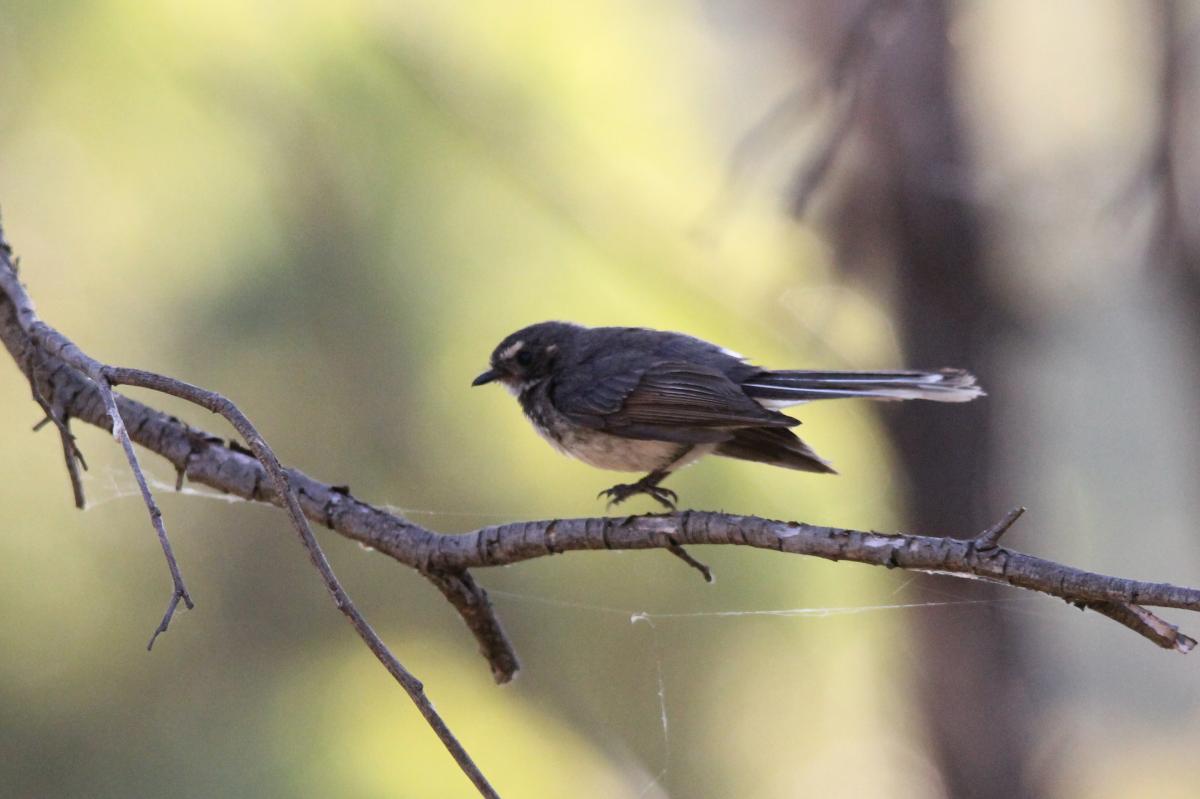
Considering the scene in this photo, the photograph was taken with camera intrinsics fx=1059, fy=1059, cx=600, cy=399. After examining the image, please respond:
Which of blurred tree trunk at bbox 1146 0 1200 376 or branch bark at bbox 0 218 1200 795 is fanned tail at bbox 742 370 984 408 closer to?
branch bark at bbox 0 218 1200 795

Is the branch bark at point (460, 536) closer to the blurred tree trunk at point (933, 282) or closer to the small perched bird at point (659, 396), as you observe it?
the small perched bird at point (659, 396)

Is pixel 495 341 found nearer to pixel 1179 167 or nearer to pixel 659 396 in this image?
pixel 659 396

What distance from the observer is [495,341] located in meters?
3.30

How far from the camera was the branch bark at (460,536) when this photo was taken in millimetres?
996

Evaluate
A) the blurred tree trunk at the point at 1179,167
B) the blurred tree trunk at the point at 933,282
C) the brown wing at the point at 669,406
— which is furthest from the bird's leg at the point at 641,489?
the blurred tree trunk at the point at 1179,167

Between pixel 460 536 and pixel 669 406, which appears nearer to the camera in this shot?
pixel 460 536

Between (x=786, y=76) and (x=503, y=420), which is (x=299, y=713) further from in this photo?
(x=786, y=76)

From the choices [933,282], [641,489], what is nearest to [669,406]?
[641,489]

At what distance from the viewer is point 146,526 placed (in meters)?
3.26

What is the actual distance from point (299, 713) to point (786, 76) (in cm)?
233

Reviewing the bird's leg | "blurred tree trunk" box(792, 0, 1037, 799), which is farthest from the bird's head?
"blurred tree trunk" box(792, 0, 1037, 799)

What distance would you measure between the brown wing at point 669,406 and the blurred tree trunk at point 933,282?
1136mm

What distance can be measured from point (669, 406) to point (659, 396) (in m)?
0.04

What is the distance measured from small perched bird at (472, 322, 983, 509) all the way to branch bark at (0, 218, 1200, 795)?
0.47 metres
